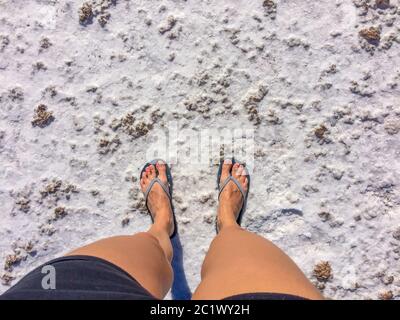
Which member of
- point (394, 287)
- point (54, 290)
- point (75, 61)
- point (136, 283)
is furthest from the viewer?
point (75, 61)

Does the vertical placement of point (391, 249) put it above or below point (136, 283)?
below

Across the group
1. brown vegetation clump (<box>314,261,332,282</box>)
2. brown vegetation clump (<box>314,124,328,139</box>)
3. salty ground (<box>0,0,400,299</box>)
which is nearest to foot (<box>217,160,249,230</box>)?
salty ground (<box>0,0,400,299</box>)

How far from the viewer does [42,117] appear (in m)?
3.10

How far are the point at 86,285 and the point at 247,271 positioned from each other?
30.7 inches

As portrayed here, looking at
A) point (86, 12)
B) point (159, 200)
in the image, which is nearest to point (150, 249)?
point (159, 200)

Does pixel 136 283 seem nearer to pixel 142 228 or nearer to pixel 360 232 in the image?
pixel 142 228

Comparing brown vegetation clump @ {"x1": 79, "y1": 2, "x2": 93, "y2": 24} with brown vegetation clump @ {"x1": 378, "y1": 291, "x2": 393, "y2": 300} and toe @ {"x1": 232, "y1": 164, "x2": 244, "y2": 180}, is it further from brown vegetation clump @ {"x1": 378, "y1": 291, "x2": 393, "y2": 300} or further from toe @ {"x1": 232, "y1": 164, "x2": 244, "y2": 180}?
brown vegetation clump @ {"x1": 378, "y1": 291, "x2": 393, "y2": 300}

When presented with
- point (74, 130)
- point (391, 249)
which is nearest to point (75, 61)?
point (74, 130)

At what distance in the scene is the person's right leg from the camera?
1.73 m

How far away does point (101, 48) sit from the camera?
3131 millimetres

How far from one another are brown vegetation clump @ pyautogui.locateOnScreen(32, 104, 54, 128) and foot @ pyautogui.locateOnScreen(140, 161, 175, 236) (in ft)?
3.05

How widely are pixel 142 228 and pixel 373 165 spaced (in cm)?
197

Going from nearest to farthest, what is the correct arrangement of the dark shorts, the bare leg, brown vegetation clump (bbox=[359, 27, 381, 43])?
the dark shorts < the bare leg < brown vegetation clump (bbox=[359, 27, 381, 43])

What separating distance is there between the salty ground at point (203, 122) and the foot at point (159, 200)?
0.33 ft
